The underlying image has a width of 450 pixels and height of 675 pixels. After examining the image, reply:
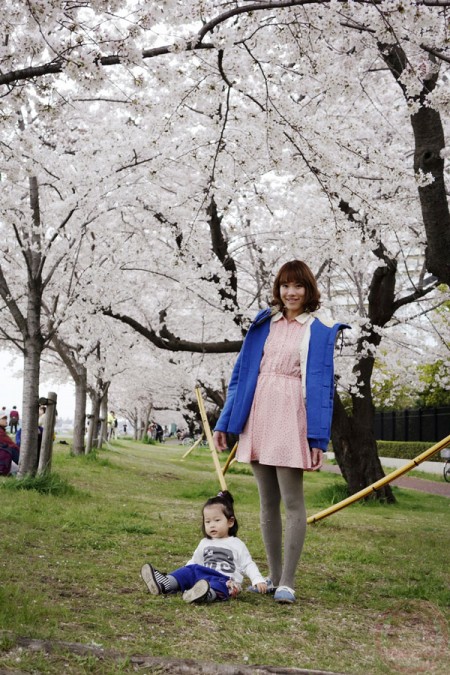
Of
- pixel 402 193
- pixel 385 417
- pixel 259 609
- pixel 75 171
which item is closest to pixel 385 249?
pixel 402 193

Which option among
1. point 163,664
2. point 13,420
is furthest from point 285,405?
point 13,420

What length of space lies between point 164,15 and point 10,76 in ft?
2.99

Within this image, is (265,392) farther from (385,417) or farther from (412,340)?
(385,417)

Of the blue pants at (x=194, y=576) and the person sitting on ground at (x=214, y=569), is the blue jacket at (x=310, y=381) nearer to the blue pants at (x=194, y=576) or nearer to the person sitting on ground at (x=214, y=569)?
the person sitting on ground at (x=214, y=569)

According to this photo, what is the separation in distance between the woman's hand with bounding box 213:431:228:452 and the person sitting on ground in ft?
0.98

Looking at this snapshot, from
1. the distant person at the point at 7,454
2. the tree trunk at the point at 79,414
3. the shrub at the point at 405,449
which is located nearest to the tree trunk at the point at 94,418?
the tree trunk at the point at 79,414

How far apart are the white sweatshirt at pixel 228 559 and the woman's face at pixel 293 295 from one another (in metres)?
1.34

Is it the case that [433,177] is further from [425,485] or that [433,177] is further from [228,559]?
[425,485]

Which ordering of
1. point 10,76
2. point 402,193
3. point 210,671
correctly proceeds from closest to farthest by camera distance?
point 210,671 < point 10,76 < point 402,193

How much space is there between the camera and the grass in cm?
294

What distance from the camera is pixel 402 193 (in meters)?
9.64

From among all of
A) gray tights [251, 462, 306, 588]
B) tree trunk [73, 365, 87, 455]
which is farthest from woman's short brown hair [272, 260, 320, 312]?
tree trunk [73, 365, 87, 455]

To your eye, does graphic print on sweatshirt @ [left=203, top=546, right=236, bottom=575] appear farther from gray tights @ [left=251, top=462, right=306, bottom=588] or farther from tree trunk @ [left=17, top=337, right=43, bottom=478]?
tree trunk @ [left=17, top=337, right=43, bottom=478]

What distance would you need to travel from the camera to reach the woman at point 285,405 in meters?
3.96
